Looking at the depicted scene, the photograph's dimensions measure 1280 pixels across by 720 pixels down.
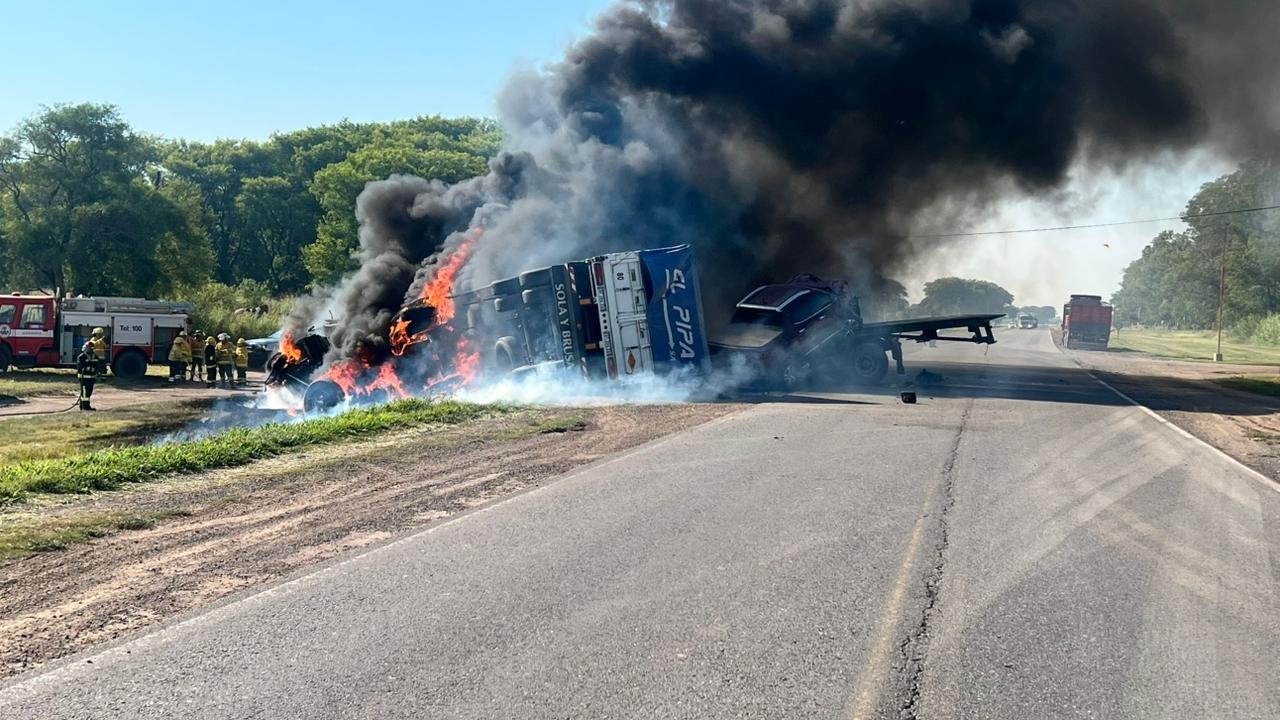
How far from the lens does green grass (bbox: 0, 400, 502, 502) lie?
9.80 m

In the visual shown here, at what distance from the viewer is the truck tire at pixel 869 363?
24.8m

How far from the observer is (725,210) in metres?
29.0

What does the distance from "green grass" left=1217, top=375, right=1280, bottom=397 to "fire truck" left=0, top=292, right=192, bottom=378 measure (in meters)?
30.2

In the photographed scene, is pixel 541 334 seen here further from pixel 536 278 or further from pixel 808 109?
pixel 808 109

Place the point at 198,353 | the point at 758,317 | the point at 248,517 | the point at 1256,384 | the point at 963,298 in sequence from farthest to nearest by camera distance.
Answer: the point at 963,298, the point at 198,353, the point at 1256,384, the point at 758,317, the point at 248,517

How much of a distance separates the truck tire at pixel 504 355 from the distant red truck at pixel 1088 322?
4563 cm

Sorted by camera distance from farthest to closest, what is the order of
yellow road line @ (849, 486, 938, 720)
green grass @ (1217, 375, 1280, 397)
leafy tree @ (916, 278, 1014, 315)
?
leafy tree @ (916, 278, 1014, 315) < green grass @ (1217, 375, 1280, 397) < yellow road line @ (849, 486, 938, 720)

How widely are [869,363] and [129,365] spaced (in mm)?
20573

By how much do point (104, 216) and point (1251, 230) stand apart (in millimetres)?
72693

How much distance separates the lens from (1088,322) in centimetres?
5656

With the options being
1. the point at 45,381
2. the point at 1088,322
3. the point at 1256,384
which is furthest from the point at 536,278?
the point at 1088,322

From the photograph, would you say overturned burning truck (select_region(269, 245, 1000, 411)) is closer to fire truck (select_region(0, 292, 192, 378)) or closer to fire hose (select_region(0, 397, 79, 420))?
fire hose (select_region(0, 397, 79, 420))

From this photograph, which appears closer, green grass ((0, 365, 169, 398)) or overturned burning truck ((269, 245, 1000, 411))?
overturned burning truck ((269, 245, 1000, 411))

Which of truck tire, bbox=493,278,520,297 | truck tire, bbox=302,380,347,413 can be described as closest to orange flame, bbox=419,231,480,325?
truck tire, bbox=493,278,520,297
